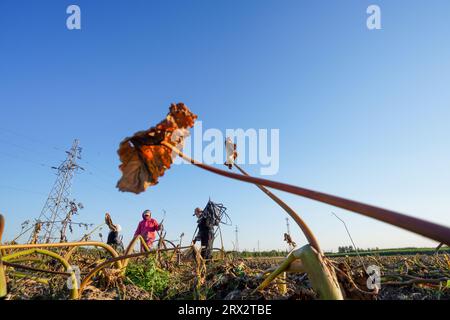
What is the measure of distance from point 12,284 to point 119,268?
541 mm

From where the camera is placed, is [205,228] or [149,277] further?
[205,228]

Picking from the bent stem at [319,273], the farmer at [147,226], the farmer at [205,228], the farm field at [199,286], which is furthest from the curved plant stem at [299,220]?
the farmer at [205,228]

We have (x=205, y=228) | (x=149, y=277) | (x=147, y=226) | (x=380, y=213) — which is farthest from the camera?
(x=205, y=228)

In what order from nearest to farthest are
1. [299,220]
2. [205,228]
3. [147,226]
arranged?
[299,220]
[147,226]
[205,228]

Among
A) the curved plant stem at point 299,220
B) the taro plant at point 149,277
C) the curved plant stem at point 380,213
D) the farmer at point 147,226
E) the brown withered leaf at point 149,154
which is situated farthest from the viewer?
the farmer at point 147,226

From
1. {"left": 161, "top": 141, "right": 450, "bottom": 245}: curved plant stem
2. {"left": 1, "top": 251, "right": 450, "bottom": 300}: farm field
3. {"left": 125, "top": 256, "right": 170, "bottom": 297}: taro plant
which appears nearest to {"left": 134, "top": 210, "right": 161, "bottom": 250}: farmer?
{"left": 1, "top": 251, "right": 450, "bottom": 300}: farm field

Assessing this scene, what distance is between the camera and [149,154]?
1338 millimetres

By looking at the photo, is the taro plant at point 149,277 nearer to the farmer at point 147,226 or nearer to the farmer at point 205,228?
the farmer at point 147,226

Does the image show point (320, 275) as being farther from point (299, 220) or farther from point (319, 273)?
point (299, 220)

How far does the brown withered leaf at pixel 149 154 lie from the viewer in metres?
1.30

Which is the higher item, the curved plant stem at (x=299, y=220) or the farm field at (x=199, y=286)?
the curved plant stem at (x=299, y=220)

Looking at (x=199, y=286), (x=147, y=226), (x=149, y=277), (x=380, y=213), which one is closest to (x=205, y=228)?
(x=147, y=226)
